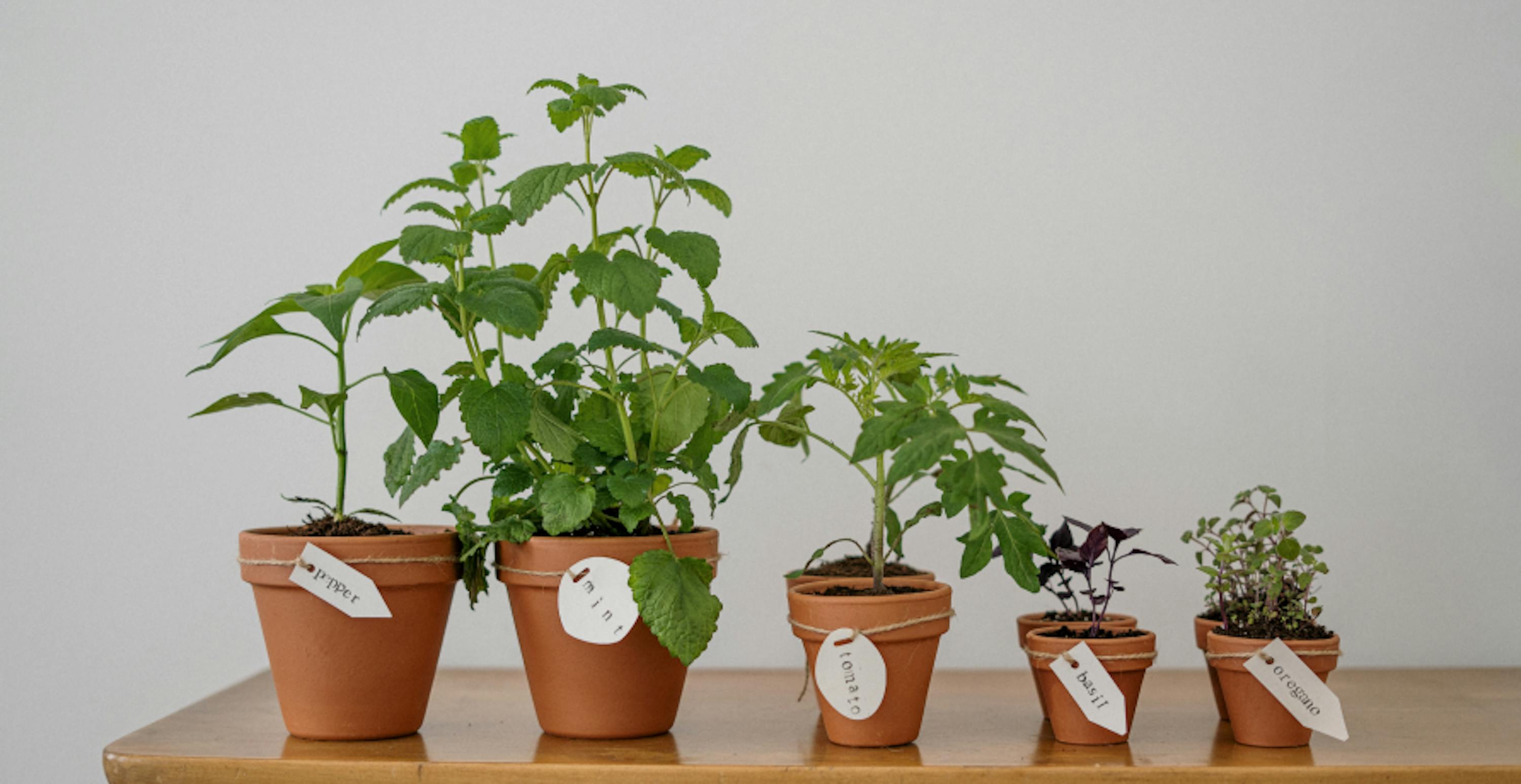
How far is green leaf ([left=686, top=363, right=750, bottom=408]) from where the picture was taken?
1047 mm

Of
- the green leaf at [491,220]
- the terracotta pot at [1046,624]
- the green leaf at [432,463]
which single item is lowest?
the terracotta pot at [1046,624]

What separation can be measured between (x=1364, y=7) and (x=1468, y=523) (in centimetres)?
73

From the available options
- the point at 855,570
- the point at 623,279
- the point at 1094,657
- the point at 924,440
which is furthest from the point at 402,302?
the point at 1094,657

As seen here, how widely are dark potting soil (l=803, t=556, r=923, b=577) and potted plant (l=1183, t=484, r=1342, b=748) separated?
294 millimetres

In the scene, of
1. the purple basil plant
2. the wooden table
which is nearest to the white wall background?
the wooden table

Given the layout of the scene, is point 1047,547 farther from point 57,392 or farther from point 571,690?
point 57,392

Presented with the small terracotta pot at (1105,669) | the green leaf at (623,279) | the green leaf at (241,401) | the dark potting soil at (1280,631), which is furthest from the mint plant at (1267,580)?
the green leaf at (241,401)

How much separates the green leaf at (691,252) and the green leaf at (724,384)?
0.09 m

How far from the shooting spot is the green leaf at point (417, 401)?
3.43 ft

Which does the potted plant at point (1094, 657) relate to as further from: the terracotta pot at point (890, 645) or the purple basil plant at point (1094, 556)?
the terracotta pot at point (890, 645)

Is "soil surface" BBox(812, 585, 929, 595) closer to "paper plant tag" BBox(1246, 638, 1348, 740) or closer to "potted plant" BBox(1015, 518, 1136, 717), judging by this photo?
"potted plant" BBox(1015, 518, 1136, 717)

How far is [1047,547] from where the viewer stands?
1039mm

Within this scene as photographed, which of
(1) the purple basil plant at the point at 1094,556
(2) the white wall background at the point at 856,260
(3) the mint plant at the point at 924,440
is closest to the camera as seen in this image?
(3) the mint plant at the point at 924,440

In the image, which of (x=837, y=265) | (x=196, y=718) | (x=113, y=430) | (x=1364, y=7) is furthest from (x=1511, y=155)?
(x=113, y=430)
